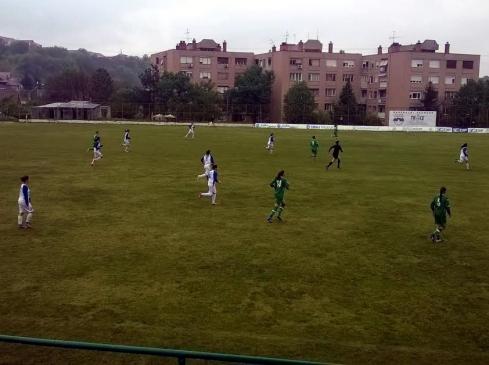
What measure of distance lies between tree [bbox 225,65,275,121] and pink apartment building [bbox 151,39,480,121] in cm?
472

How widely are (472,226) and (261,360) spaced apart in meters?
15.9

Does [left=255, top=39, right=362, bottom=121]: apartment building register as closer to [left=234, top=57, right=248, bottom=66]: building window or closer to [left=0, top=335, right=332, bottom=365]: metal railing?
[left=234, top=57, right=248, bottom=66]: building window

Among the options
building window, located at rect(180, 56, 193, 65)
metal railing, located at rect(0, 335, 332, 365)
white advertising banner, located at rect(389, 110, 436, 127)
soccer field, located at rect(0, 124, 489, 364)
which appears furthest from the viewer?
building window, located at rect(180, 56, 193, 65)

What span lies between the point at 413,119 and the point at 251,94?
30.4 meters

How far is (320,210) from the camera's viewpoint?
20656mm

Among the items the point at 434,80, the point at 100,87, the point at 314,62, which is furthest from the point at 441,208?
the point at 100,87

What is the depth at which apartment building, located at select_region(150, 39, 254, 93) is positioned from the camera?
352 ft

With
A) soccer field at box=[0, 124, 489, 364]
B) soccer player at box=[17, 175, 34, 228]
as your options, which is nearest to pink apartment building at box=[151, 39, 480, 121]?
soccer field at box=[0, 124, 489, 364]

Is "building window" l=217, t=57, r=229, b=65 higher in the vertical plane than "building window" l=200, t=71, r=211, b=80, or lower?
higher

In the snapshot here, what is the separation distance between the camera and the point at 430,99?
3649 inches

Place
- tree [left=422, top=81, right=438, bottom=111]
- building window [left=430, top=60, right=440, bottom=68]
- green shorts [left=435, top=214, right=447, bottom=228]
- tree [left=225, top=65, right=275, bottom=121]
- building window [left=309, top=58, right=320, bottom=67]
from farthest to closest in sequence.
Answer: building window [left=309, top=58, right=320, bottom=67] < building window [left=430, top=60, right=440, bottom=68] < tree [left=225, top=65, right=275, bottom=121] < tree [left=422, top=81, right=438, bottom=111] < green shorts [left=435, top=214, right=447, bottom=228]

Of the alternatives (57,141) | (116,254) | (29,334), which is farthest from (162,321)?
(57,141)

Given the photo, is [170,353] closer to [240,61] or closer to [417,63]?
[417,63]

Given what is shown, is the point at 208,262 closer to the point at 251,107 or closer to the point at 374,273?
the point at 374,273
